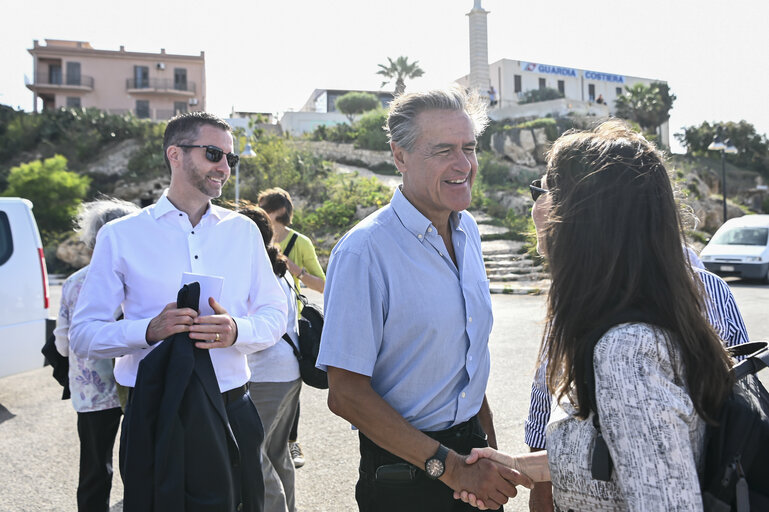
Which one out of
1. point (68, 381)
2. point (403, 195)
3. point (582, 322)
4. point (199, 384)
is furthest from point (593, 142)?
point (68, 381)

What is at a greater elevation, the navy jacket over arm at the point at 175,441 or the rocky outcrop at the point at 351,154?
the rocky outcrop at the point at 351,154

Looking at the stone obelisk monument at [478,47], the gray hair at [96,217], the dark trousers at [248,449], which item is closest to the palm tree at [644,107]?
the stone obelisk monument at [478,47]

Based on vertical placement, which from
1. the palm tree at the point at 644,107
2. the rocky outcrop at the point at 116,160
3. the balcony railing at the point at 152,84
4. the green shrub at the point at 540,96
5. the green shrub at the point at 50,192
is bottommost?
the green shrub at the point at 50,192

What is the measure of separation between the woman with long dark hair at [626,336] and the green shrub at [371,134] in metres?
35.0

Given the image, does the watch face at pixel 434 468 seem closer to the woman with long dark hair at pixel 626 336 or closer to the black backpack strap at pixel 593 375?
the woman with long dark hair at pixel 626 336

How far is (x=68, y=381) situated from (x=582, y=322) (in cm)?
351

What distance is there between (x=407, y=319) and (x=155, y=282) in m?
1.25

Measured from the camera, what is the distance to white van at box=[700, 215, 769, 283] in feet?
53.1

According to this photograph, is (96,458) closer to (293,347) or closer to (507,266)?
(293,347)

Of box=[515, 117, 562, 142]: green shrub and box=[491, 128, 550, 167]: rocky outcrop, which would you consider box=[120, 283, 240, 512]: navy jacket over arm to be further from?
box=[515, 117, 562, 142]: green shrub

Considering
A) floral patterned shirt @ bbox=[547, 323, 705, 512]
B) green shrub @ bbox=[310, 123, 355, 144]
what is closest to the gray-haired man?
floral patterned shirt @ bbox=[547, 323, 705, 512]

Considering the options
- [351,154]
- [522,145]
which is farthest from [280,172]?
[522,145]

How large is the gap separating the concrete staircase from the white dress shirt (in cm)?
1244

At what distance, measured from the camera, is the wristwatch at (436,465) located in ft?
6.43
